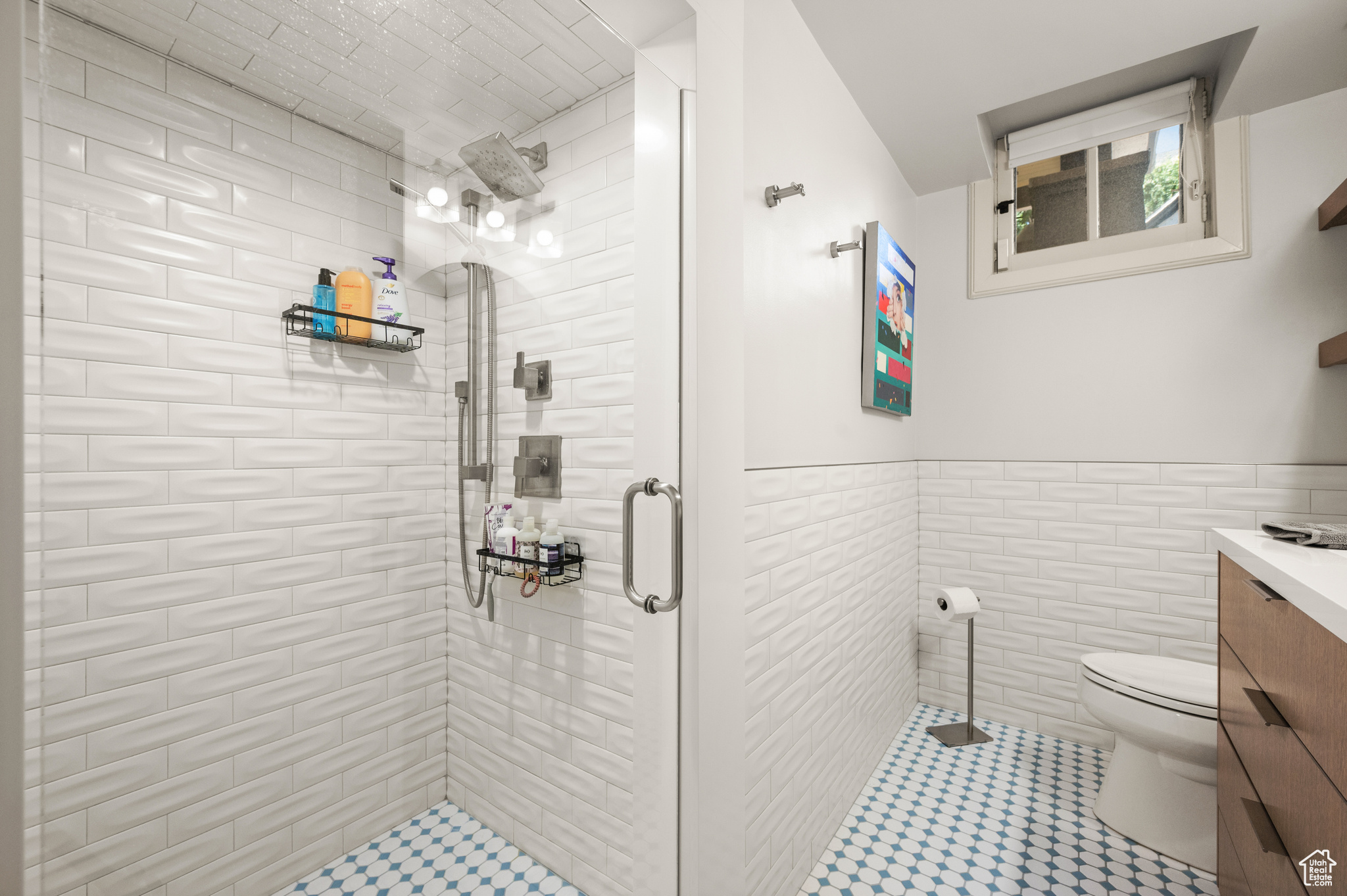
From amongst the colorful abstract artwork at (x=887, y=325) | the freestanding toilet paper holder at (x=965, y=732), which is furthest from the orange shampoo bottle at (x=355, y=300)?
the freestanding toilet paper holder at (x=965, y=732)

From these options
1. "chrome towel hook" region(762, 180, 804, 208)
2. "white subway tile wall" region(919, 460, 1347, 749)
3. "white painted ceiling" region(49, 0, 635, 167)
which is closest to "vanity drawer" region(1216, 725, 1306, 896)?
"white subway tile wall" region(919, 460, 1347, 749)

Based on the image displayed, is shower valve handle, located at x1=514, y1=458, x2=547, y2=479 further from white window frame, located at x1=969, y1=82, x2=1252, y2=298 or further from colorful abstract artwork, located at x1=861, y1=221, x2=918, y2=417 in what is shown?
white window frame, located at x1=969, y1=82, x2=1252, y2=298

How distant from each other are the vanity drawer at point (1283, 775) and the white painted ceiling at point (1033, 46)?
165cm

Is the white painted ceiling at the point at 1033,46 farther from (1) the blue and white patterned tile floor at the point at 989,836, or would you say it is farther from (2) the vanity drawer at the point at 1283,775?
(1) the blue and white patterned tile floor at the point at 989,836

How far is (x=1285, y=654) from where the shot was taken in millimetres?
887

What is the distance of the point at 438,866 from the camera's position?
3.19 feet

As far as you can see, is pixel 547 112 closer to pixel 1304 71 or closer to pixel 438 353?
pixel 438 353

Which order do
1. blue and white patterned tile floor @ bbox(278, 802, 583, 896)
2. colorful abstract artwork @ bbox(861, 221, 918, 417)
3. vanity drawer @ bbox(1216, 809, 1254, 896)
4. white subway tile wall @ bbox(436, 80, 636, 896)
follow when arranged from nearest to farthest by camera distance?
blue and white patterned tile floor @ bbox(278, 802, 583, 896) < white subway tile wall @ bbox(436, 80, 636, 896) < vanity drawer @ bbox(1216, 809, 1254, 896) < colorful abstract artwork @ bbox(861, 221, 918, 417)

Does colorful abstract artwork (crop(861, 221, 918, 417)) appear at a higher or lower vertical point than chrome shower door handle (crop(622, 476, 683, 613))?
higher

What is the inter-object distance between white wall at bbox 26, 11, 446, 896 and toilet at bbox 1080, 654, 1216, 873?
6.07 feet

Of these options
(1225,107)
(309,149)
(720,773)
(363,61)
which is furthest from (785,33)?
(720,773)

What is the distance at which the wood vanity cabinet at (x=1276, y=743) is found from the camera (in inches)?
28.2

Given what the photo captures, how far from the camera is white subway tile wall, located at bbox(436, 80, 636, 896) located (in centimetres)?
98

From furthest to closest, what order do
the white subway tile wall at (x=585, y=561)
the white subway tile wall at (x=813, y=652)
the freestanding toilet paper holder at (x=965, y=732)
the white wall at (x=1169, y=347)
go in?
the freestanding toilet paper holder at (x=965, y=732) → the white wall at (x=1169, y=347) → the white subway tile wall at (x=813, y=652) → the white subway tile wall at (x=585, y=561)
